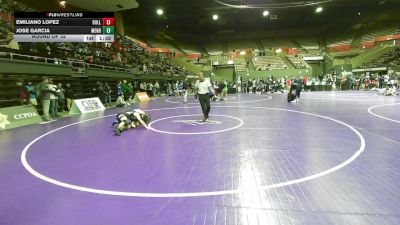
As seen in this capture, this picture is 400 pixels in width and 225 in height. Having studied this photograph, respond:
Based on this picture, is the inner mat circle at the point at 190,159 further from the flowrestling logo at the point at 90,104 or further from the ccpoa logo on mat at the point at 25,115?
the flowrestling logo at the point at 90,104

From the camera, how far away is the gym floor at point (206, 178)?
3227mm

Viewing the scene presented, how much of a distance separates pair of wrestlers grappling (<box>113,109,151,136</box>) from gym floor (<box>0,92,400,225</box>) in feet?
2.30

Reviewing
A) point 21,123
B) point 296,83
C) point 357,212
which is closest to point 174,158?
point 357,212

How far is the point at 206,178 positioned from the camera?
14.5ft

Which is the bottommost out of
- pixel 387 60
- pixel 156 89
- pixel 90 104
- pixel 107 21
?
pixel 90 104

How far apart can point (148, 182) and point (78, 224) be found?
53.1 inches

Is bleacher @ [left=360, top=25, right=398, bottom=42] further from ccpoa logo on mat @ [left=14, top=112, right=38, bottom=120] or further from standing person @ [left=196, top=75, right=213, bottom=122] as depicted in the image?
ccpoa logo on mat @ [left=14, top=112, right=38, bottom=120]

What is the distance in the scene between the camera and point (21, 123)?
35.6 ft

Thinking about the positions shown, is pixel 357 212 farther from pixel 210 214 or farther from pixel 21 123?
pixel 21 123
